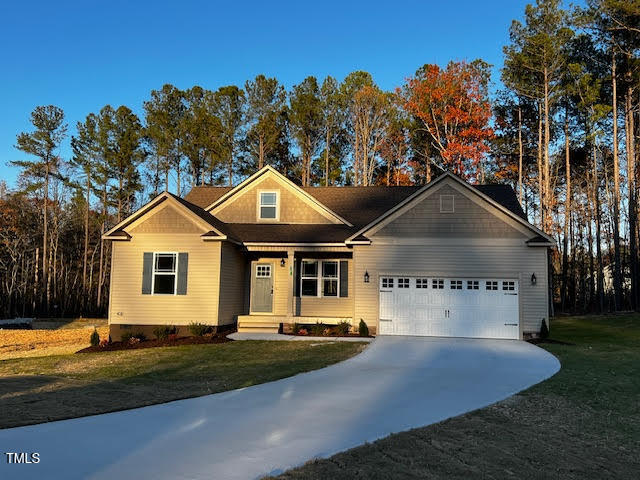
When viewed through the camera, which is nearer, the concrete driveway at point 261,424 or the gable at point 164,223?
the concrete driveway at point 261,424

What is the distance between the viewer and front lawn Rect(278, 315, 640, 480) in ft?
15.1

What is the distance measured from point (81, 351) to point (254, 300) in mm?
6370

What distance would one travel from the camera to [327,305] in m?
18.0

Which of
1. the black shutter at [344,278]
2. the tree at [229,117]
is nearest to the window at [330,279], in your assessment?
the black shutter at [344,278]

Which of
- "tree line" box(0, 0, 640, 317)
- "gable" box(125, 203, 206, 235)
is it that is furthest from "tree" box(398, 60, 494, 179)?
"gable" box(125, 203, 206, 235)

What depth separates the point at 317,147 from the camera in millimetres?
38969

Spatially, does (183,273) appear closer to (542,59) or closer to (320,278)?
(320,278)

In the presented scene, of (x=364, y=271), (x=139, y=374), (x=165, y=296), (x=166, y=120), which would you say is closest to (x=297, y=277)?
(x=364, y=271)

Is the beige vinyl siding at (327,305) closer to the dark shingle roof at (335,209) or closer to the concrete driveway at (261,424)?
the dark shingle roof at (335,209)

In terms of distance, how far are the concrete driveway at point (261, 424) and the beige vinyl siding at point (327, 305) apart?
290 inches

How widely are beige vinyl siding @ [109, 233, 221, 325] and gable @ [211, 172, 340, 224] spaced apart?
11.5ft

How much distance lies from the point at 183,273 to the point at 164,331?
2.01 metres

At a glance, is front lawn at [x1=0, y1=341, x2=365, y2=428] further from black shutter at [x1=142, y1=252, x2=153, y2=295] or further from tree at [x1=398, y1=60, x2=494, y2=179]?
tree at [x1=398, y1=60, x2=494, y2=179]

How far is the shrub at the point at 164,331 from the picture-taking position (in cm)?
1578
